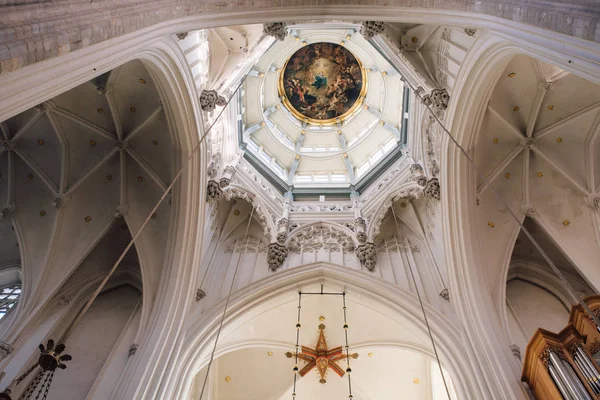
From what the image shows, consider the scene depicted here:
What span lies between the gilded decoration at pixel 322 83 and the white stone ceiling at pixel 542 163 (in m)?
9.80

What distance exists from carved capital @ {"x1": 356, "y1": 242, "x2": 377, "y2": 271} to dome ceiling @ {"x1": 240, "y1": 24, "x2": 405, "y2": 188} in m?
4.50

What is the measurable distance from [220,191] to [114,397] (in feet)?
19.8

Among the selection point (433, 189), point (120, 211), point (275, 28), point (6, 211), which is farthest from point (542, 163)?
point (6, 211)

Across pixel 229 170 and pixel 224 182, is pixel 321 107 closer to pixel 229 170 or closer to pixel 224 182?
pixel 229 170

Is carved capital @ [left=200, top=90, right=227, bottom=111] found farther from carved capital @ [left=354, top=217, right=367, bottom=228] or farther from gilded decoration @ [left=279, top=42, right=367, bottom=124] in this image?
gilded decoration @ [left=279, top=42, right=367, bottom=124]

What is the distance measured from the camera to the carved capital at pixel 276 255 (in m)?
12.2

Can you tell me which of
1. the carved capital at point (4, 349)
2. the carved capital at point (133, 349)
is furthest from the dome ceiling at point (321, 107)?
the carved capital at point (4, 349)

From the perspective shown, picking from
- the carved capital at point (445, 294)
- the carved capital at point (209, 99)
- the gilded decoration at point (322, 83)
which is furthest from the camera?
the gilded decoration at point (322, 83)

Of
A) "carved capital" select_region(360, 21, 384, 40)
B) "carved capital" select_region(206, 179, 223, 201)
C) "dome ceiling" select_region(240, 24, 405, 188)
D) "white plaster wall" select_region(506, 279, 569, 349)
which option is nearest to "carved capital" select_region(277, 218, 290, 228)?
"carved capital" select_region(206, 179, 223, 201)

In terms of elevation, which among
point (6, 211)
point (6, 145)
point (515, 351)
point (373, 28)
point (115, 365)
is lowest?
point (115, 365)

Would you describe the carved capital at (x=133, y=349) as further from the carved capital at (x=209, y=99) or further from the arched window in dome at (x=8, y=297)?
the carved capital at (x=209, y=99)

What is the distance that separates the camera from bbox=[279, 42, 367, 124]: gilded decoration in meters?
19.7

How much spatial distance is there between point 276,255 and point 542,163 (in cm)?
787

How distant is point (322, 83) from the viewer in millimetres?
20453
